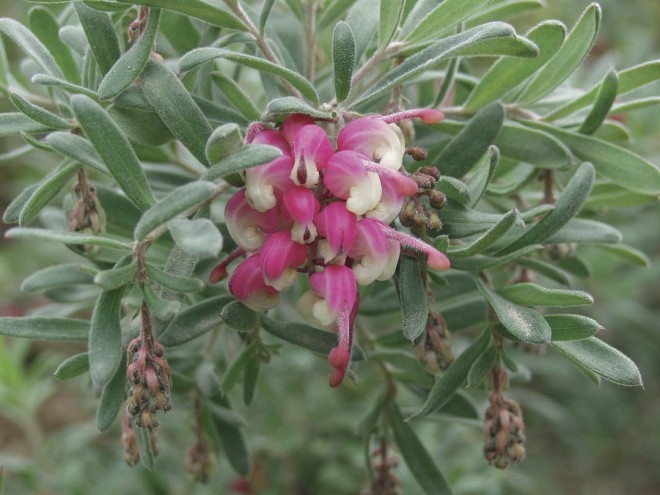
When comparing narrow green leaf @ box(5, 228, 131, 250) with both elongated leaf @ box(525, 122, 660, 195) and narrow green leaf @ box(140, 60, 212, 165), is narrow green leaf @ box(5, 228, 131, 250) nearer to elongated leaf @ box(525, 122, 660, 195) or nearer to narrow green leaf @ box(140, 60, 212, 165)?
narrow green leaf @ box(140, 60, 212, 165)

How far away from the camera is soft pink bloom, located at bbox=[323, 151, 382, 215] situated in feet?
2.75

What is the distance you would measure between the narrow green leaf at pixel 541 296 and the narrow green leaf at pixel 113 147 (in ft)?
1.74

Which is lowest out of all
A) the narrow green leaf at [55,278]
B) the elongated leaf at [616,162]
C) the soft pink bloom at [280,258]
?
the narrow green leaf at [55,278]

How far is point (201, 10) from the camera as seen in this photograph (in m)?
0.96

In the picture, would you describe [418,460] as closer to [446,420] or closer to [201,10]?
[446,420]

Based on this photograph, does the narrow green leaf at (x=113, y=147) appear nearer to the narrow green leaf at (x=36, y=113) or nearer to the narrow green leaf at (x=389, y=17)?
the narrow green leaf at (x=36, y=113)

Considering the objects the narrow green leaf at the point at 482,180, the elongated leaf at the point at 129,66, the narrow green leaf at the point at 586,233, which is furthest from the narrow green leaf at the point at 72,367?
the narrow green leaf at the point at 586,233

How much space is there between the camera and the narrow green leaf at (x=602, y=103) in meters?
1.11

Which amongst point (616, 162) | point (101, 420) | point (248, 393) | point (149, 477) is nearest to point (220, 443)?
point (248, 393)

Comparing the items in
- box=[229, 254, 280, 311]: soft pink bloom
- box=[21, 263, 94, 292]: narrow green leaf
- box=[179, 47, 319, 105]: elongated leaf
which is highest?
box=[179, 47, 319, 105]: elongated leaf

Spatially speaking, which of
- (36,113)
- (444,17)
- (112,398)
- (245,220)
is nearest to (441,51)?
(444,17)

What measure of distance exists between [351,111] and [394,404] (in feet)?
2.18

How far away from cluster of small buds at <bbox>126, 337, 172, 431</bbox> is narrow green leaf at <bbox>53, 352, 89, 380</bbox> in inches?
5.7

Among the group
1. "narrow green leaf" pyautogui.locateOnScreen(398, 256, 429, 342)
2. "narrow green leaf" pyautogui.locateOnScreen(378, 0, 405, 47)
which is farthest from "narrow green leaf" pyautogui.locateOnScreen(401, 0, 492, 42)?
"narrow green leaf" pyautogui.locateOnScreen(398, 256, 429, 342)
